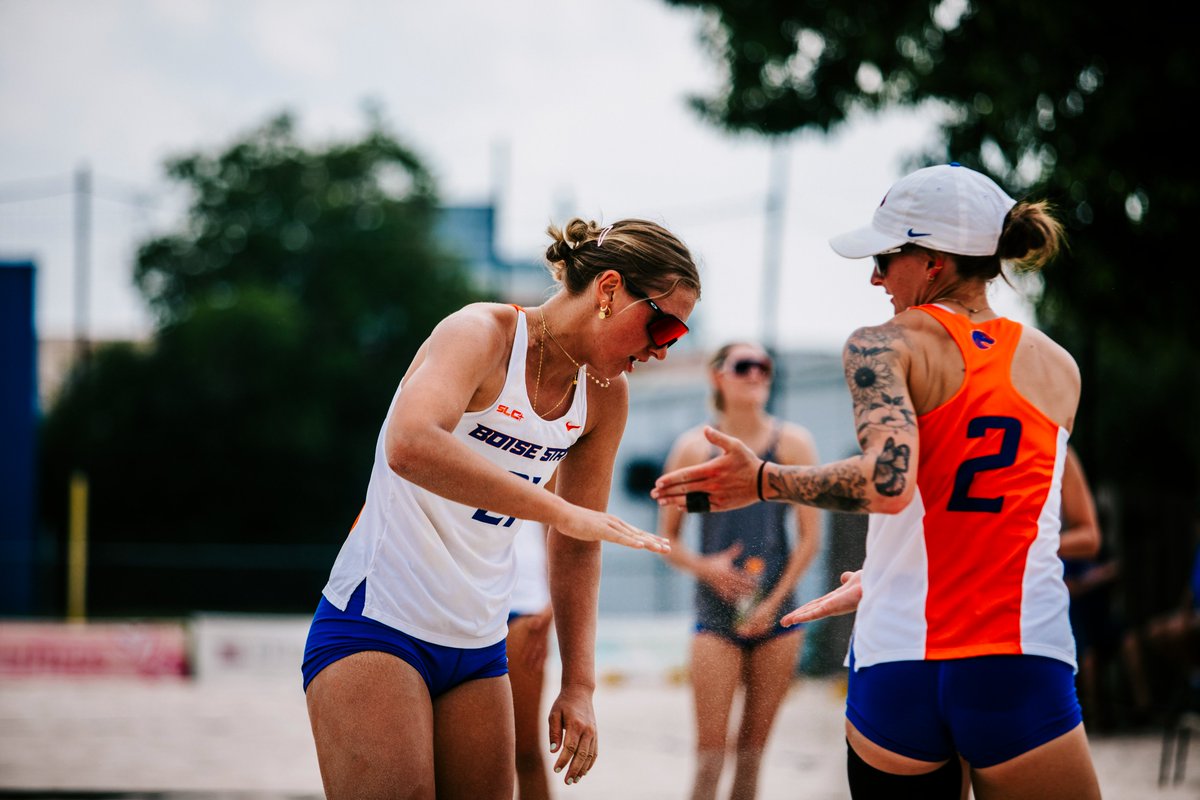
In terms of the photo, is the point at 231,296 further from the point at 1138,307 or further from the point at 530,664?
the point at 530,664

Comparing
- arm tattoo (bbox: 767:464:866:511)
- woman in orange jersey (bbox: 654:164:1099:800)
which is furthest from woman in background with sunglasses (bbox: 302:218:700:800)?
woman in orange jersey (bbox: 654:164:1099:800)

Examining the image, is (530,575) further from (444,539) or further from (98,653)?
(98,653)

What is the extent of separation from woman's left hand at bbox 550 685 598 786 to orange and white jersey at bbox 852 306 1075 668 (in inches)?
34.4

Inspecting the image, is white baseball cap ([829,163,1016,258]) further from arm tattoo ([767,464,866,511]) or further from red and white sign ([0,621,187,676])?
red and white sign ([0,621,187,676])

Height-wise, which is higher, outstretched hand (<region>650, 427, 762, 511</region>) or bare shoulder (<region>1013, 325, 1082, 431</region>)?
bare shoulder (<region>1013, 325, 1082, 431</region>)

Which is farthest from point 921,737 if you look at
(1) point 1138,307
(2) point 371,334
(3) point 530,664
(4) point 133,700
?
(2) point 371,334

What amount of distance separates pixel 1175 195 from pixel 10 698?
1060 centimetres

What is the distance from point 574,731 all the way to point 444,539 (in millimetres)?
664

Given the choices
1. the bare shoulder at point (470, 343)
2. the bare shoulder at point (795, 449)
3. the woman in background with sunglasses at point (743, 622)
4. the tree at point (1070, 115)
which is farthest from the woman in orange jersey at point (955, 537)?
the tree at point (1070, 115)

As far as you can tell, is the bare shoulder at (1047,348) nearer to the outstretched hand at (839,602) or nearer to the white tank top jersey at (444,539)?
the outstretched hand at (839,602)

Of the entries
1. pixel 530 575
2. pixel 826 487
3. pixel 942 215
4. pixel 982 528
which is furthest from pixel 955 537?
Answer: pixel 530 575

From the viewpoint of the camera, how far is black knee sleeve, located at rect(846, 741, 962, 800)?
2549 millimetres

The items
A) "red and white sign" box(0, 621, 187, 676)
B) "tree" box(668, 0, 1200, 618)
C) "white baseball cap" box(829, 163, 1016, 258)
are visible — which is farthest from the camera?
"red and white sign" box(0, 621, 187, 676)

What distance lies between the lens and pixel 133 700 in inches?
436
